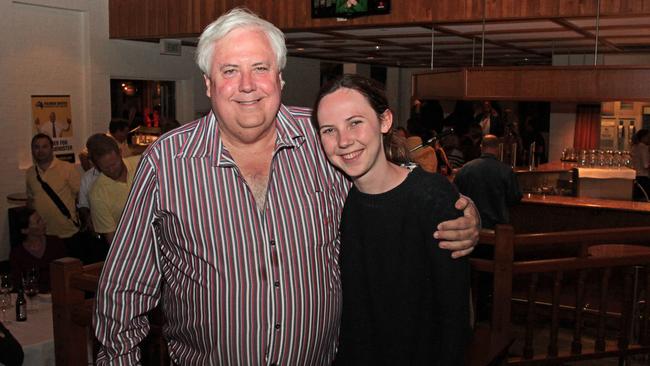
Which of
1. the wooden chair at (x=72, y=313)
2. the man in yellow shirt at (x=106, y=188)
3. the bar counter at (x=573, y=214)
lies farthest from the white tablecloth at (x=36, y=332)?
the bar counter at (x=573, y=214)

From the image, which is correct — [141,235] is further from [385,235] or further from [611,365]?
[611,365]

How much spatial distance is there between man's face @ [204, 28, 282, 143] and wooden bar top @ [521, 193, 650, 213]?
599 cm

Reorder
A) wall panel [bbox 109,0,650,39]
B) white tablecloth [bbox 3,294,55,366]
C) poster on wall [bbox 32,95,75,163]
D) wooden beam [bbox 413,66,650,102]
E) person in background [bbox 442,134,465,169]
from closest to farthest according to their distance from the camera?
white tablecloth [bbox 3,294,55,366] < wooden beam [bbox 413,66,650,102] < wall panel [bbox 109,0,650,39] < poster on wall [bbox 32,95,75,163] < person in background [bbox 442,134,465,169]

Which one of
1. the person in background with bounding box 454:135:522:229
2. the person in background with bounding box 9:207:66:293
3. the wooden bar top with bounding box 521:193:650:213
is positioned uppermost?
the person in background with bounding box 454:135:522:229

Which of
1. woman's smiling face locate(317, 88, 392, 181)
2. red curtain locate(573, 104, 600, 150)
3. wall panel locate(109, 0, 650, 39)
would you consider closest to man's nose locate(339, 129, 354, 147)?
woman's smiling face locate(317, 88, 392, 181)

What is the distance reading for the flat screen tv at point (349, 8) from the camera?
717cm

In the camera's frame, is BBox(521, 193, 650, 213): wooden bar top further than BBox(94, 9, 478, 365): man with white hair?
Yes

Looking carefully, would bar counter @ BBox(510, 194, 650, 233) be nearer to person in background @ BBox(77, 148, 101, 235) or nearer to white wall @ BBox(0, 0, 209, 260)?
person in background @ BBox(77, 148, 101, 235)

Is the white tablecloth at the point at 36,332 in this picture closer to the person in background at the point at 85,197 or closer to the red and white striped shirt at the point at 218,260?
the red and white striped shirt at the point at 218,260

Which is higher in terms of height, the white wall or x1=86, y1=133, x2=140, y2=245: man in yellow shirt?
the white wall

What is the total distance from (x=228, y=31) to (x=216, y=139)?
0.30 metres

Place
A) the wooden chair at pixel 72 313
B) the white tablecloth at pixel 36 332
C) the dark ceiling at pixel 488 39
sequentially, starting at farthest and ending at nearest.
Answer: the dark ceiling at pixel 488 39 → the white tablecloth at pixel 36 332 → the wooden chair at pixel 72 313

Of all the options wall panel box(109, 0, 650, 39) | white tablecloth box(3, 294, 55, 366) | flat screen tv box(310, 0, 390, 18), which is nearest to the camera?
white tablecloth box(3, 294, 55, 366)

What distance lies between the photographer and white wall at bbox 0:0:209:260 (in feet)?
26.7
